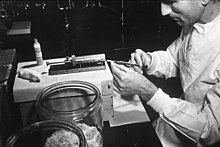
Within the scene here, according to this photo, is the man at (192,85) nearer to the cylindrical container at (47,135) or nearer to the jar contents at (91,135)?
the jar contents at (91,135)

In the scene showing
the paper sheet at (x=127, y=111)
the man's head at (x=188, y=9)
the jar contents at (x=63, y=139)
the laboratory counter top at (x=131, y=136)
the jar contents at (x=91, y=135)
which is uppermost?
the man's head at (x=188, y=9)

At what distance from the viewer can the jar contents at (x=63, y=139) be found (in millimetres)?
781

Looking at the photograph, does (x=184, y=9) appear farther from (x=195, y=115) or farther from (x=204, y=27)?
(x=195, y=115)

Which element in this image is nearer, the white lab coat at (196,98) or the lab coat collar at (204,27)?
the white lab coat at (196,98)

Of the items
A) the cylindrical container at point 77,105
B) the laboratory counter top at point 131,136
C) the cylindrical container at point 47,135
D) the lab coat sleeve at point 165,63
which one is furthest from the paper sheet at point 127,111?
the cylindrical container at point 47,135

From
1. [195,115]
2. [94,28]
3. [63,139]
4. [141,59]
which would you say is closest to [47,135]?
[63,139]

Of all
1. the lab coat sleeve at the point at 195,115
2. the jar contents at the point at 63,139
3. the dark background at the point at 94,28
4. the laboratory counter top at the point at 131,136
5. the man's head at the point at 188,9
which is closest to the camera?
the jar contents at the point at 63,139

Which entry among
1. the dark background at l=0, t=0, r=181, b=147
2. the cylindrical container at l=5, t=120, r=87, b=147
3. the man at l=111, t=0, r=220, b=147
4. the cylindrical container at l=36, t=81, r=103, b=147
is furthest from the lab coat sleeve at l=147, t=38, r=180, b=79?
the cylindrical container at l=5, t=120, r=87, b=147

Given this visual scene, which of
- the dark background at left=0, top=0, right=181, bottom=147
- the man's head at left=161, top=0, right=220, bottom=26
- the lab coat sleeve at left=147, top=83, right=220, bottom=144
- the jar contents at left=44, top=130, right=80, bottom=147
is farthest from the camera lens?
the dark background at left=0, top=0, right=181, bottom=147

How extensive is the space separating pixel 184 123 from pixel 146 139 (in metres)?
0.28

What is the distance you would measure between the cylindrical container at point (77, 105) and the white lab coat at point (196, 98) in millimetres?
432

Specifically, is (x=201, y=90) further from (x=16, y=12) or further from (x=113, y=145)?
(x=16, y=12)

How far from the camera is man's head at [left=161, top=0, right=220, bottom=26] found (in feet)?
4.44

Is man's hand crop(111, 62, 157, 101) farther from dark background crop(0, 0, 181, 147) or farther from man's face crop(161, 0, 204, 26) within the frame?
dark background crop(0, 0, 181, 147)
